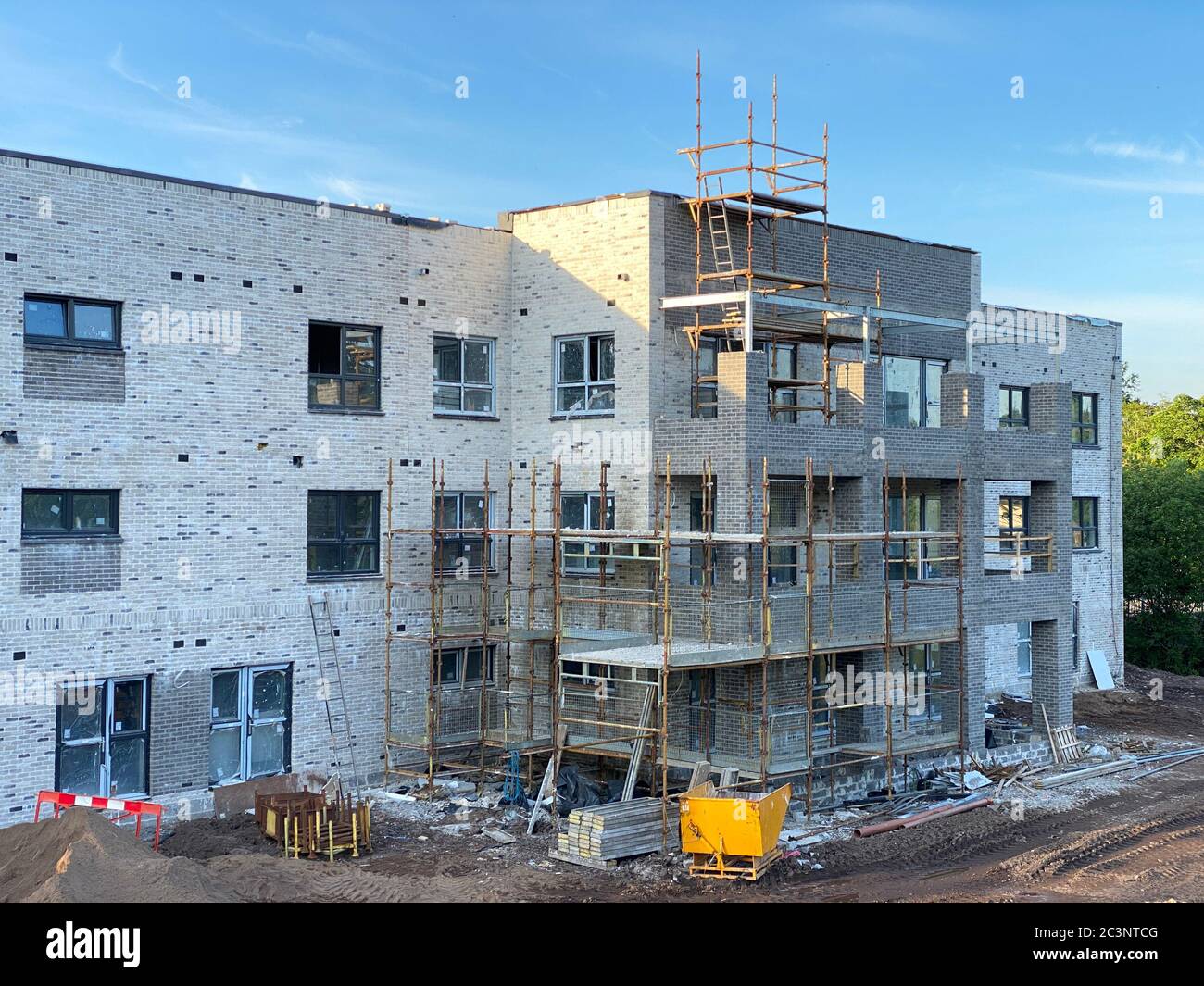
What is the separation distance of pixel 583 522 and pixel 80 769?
9044 mm

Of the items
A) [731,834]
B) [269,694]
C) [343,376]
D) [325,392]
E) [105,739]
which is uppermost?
[343,376]

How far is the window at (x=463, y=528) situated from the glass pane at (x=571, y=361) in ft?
8.31

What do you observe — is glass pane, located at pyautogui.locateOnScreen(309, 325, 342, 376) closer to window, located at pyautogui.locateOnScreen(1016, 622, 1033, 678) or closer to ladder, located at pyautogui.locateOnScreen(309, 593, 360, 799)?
ladder, located at pyautogui.locateOnScreen(309, 593, 360, 799)

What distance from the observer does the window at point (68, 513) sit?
62.5ft

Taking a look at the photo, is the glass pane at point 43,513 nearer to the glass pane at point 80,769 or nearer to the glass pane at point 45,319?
the glass pane at point 45,319

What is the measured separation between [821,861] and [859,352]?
10372 mm

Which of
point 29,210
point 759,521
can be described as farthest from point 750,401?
point 29,210

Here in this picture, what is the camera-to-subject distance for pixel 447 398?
77.5 ft

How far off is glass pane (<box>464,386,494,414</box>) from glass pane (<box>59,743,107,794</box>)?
845cm

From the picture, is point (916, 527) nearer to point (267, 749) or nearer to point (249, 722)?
point (267, 749)

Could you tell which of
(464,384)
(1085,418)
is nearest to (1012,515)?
(1085,418)

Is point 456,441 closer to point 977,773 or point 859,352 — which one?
point 859,352

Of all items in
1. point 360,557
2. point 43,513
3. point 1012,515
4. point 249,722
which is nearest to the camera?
point 43,513

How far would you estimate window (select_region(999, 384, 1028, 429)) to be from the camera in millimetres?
33625
